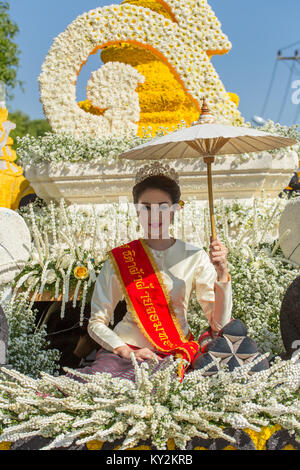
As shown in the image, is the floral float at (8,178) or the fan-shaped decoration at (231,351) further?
the floral float at (8,178)

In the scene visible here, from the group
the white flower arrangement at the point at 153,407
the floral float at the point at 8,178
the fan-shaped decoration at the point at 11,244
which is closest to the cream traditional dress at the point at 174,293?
the white flower arrangement at the point at 153,407

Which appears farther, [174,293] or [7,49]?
[7,49]

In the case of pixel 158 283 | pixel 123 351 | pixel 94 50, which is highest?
pixel 94 50

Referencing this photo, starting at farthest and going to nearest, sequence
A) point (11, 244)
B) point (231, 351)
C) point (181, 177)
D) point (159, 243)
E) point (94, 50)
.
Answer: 1. point (94, 50)
2. point (181, 177)
3. point (11, 244)
4. point (159, 243)
5. point (231, 351)

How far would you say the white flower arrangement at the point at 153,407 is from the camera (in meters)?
2.04

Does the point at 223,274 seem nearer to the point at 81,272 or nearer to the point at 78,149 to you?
the point at 81,272

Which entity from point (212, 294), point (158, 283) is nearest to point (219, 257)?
point (212, 294)

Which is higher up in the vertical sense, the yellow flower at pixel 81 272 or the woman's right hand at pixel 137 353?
the yellow flower at pixel 81 272

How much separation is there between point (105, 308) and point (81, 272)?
724mm

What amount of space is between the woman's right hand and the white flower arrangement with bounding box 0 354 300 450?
0.73 feet

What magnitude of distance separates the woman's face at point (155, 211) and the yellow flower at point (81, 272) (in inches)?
32.0

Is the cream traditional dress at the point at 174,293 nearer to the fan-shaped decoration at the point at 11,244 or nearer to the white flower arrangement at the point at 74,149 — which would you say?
the fan-shaped decoration at the point at 11,244

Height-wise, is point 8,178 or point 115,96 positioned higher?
point 115,96

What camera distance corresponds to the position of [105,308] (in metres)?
2.85
